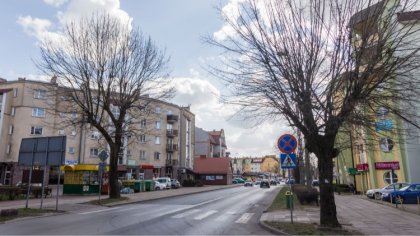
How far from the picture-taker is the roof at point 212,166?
264 ft

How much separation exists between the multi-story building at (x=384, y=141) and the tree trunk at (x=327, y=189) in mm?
1816

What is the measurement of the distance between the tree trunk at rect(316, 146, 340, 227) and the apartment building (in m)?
27.2

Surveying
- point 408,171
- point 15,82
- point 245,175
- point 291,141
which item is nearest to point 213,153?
point 245,175

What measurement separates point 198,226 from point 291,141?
4452 millimetres

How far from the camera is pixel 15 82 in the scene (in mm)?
51281

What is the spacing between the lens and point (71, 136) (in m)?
53.3

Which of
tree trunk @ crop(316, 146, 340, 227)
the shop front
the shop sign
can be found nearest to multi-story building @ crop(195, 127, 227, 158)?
the shop front

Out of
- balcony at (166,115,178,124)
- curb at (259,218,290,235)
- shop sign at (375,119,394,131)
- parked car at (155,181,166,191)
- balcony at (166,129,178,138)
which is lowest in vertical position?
curb at (259,218,290,235)

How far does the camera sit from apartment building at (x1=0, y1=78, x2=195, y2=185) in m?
48.4

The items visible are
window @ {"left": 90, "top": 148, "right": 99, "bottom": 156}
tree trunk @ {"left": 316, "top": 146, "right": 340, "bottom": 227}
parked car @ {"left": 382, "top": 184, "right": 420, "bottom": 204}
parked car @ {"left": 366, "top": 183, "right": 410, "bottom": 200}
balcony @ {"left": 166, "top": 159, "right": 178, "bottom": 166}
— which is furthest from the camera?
balcony @ {"left": 166, "top": 159, "right": 178, "bottom": 166}

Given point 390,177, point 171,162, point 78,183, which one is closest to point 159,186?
point 78,183

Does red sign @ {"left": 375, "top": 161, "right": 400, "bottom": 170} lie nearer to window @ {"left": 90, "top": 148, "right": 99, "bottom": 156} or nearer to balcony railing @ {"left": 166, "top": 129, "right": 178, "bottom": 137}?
window @ {"left": 90, "top": 148, "right": 99, "bottom": 156}

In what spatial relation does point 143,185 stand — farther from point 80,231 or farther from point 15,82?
point 80,231

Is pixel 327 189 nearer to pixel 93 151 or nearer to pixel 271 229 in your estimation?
pixel 271 229
